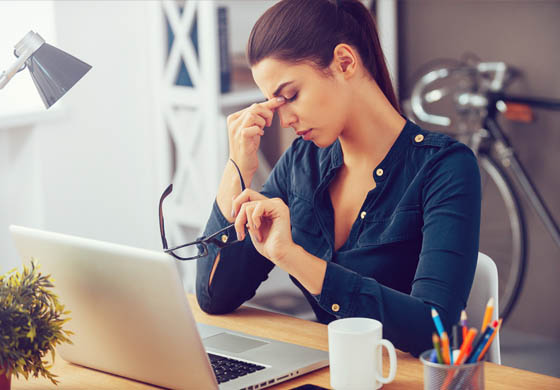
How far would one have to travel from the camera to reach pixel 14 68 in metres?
1.15

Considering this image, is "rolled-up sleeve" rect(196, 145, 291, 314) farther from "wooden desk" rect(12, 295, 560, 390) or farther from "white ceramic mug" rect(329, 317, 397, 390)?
"white ceramic mug" rect(329, 317, 397, 390)

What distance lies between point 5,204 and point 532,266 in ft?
6.06

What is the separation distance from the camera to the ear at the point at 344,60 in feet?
4.72

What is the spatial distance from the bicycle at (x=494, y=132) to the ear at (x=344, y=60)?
1.35 m

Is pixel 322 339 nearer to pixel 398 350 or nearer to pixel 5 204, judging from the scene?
pixel 398 350

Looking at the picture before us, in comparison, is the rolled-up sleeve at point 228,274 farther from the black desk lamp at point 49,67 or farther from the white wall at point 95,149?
the white wall at point 95,149

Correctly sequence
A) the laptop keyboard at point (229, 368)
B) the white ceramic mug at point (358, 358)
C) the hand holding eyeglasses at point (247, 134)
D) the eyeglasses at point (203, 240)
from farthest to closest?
the hand holding eyeglasses at point (247, 134) < the eyeglasses at point (203, 240) < the laptop keyboard at point (229, 368) < the white ceramic mug at point (358, 358)

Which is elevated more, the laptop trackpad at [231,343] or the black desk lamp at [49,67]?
the black desk lamp at [49,67]

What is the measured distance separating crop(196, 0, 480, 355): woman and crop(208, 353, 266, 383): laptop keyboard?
15cm

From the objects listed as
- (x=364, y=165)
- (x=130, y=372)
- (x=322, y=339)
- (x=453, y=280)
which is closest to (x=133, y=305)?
(x=130, y=372)

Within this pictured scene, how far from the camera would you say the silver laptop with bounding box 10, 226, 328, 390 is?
1.04 metres

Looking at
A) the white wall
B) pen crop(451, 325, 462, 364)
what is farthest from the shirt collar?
the white wall

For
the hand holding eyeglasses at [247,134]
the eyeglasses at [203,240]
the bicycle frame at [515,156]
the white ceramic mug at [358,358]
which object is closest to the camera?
the white ceramic mug at [358,358]

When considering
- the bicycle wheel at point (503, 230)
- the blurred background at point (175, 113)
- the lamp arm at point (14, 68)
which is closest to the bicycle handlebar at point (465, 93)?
the blurred background at point (175, 113)
